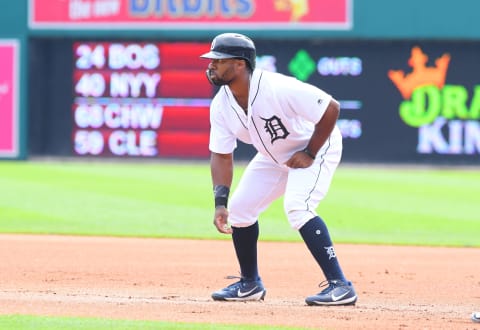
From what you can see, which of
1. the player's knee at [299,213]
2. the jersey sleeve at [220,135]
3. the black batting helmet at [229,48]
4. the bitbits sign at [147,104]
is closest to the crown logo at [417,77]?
the bitbits sign at [147,104]

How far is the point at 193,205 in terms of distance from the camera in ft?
48.4

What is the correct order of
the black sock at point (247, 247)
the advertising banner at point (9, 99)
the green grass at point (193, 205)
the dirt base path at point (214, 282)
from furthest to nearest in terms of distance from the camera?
the advertising banner at point (9, 99) → the green grass at point (193, 205) → the black sock at point (247, 247) → the dirt base path at point (214, 282)

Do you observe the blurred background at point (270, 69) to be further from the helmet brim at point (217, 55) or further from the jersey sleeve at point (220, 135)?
the helmet brim at point (217, 55)

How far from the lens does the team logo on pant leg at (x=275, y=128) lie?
6684 mm

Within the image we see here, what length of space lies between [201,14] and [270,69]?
175 cm

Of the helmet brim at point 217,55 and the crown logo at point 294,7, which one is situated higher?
the helmet brim at point 217,55

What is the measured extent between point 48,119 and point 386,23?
6.77 meters

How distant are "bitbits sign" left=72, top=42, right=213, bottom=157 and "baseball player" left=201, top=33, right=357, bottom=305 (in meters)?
15.0

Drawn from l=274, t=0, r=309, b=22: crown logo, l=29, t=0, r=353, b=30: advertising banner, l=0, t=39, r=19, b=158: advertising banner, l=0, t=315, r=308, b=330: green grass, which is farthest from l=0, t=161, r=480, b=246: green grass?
l=0, t=315, r=308, b=330: green grass

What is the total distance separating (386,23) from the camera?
22453 millimetres

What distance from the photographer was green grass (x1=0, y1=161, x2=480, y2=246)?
12.3 meters

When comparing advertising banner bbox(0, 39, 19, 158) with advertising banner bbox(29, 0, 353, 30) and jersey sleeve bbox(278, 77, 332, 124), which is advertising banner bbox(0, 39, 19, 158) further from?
jersey sleeve bbox(278, 77, 332, 124)

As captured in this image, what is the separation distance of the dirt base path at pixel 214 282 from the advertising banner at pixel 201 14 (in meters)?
11.8

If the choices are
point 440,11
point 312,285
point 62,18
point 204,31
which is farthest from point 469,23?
point 312,285
